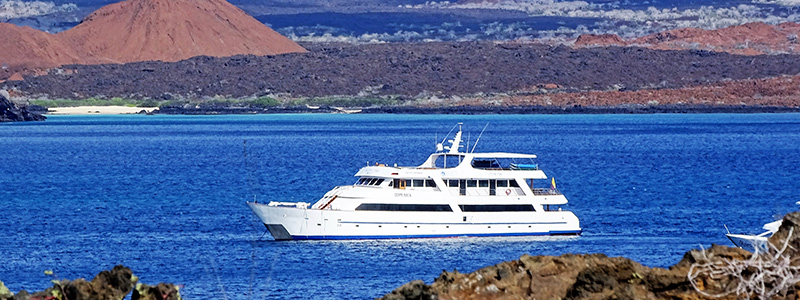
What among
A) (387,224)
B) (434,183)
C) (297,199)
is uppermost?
(434,183)

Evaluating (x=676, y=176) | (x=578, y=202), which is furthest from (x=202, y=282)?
(x=676, y=176)

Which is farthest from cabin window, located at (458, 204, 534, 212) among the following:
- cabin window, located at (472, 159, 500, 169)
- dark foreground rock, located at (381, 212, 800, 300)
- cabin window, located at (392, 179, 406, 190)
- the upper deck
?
dark foreground rock, located at (381, 212, 800, 300)

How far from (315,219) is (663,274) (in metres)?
25.6

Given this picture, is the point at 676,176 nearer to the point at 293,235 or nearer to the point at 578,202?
the point at 578,202

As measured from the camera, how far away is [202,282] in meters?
33.7

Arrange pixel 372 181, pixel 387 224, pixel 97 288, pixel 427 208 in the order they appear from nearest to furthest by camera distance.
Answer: pixel 97 288 → pixel 387 224 → pixel 372 181 → pixel 427 208

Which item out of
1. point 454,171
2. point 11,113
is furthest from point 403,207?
point 11,113

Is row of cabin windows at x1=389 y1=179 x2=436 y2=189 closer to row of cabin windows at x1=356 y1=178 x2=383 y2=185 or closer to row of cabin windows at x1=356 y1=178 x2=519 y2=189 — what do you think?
row of cabin windows at x1=356 y1=178 x2=519 y2=189

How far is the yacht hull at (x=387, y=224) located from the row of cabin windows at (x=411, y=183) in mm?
963

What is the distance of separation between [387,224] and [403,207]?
2.83 feet

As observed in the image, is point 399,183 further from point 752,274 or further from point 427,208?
point 752,274

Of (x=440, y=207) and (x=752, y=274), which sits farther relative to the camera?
(x=440, y=207)

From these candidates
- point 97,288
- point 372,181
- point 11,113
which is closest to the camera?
point 97,288

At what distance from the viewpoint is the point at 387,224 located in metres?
40.6
